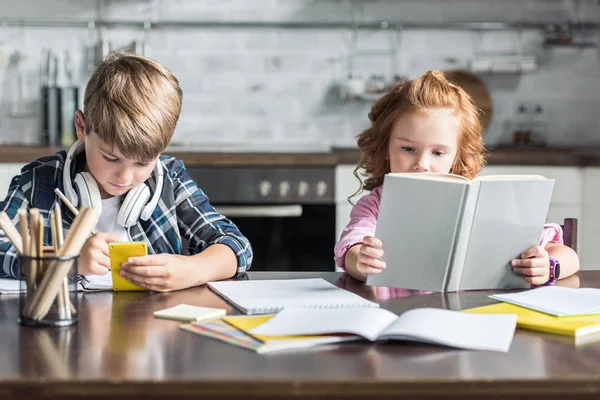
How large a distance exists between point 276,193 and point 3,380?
2.47 meters

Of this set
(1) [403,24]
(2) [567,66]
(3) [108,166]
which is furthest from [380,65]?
(3) [108,166]

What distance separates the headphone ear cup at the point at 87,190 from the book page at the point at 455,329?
78 centimetres

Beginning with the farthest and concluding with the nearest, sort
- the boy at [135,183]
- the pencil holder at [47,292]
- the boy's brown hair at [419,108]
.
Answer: the boy's brown hair at [419,108]
the boy at [135,183]
the pencil holder at [47,292]

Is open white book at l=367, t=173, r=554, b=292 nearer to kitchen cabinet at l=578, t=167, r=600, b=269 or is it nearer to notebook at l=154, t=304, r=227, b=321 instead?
notebook at l=154, t=304, r=227, b=321

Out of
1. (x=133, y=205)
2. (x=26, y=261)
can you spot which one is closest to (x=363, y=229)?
(x=133, y=205)

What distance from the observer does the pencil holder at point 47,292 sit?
1.24 meters

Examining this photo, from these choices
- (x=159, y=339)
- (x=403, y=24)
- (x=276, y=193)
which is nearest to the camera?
(x=159, y=339)

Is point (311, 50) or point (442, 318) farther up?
point (311, 50)

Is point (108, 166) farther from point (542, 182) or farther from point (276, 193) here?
point (276, 193)

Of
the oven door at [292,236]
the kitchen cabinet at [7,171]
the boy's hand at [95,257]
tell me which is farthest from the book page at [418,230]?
the kitchen cabinet at [7,171]

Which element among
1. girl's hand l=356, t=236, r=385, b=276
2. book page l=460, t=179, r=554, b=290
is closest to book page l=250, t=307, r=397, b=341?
girl's hand l=356, t=236, r=385, b=276

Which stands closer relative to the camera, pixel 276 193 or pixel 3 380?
pixel 3 380

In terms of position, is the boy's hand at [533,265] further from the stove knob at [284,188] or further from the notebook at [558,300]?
the stove knob at [284,188]

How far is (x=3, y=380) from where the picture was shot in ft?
3.22
